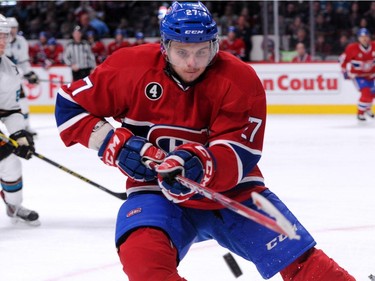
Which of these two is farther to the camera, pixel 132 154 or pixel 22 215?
pixel 22 215

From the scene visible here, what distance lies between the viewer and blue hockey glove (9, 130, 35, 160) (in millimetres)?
4047

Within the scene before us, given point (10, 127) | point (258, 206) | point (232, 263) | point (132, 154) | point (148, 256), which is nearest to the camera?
point (258, 206)

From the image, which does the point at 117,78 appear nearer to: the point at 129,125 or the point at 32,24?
the point at 129,125

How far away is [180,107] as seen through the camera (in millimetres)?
2211

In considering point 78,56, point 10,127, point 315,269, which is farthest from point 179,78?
point 78,56

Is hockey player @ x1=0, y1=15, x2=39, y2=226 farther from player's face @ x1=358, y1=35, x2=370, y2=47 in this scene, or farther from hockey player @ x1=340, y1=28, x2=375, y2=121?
player's face @ x1=358, y1=35, x2=370, y2=47

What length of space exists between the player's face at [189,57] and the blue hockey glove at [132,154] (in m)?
0.20

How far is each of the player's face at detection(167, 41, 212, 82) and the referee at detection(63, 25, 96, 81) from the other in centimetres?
829

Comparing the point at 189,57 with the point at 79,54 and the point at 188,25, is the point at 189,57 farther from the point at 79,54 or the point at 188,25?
the point at 79,54

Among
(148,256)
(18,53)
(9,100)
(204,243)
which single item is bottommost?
(18,53)

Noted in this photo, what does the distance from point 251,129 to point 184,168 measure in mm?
235

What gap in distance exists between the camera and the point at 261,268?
7.31 ft

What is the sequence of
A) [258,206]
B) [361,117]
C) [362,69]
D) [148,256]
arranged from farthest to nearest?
[362,69], [361,117], [148,256], [258,206]

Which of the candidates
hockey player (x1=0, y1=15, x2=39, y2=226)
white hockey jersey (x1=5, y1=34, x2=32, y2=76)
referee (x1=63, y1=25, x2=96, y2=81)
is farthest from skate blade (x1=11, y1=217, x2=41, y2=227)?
referee (x1=63, y1=25, x2=96, y2=81)
